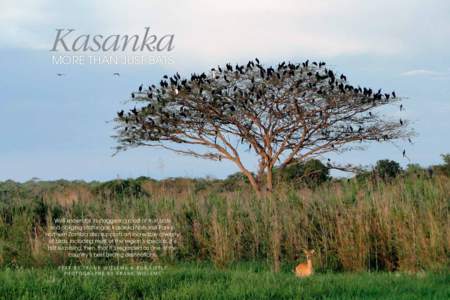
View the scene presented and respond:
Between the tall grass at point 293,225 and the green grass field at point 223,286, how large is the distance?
1365mm

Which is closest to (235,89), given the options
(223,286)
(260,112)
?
(260,112)

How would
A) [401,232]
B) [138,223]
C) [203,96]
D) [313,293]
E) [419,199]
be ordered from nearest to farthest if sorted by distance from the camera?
1. [313,293]
2. [401,232]
3. [419,199]
4. [138,223]
5. [203,96]

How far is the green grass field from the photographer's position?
22.7 ft

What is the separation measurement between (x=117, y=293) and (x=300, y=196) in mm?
5033

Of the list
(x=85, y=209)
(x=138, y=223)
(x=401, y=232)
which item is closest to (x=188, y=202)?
(x=138, y=223)

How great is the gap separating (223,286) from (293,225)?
318 centimetres

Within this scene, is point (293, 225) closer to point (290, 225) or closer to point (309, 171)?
point (290, 225)

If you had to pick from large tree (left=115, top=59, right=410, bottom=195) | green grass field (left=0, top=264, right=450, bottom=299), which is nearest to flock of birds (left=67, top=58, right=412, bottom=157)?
large tree (left=115, top=59, right=410, bottom=195)

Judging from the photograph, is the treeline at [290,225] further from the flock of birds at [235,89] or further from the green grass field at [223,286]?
the flock of birds at [235,89]

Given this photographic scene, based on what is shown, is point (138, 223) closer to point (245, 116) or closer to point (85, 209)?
point (85, 209)

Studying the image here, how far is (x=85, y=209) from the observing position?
38.8 feet

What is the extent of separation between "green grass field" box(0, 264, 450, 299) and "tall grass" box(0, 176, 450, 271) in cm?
137

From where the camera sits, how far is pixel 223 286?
7.27m

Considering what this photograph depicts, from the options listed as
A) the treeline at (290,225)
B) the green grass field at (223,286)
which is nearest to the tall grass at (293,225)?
the treeline at (290,225)
